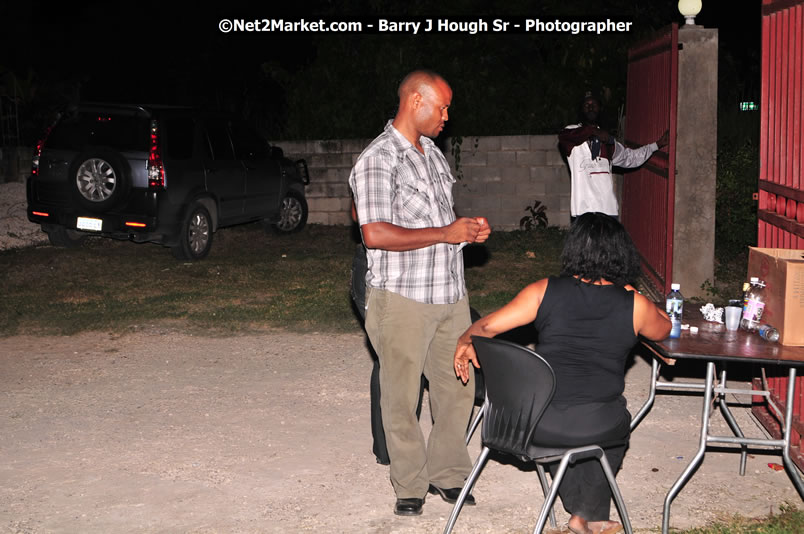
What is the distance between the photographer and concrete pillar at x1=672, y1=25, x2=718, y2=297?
8.38m

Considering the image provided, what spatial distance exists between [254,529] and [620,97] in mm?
11854

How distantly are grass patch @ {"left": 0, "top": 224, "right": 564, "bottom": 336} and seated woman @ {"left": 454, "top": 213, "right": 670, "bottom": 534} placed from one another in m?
4.48

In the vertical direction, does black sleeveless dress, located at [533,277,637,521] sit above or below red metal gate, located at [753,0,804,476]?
below

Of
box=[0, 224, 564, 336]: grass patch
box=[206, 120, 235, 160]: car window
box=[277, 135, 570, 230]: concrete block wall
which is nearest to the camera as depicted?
box=[0, 224, 564, 336]: grass patch

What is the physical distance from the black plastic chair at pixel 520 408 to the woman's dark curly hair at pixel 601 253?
51 cm

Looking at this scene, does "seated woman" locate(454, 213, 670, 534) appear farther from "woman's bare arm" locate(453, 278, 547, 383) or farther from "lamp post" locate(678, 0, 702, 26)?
"lamp post" locate(678, 0, 702, 26)

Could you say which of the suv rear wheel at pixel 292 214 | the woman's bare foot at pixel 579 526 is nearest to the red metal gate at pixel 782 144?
the woman's bare foot at pixel 579 526

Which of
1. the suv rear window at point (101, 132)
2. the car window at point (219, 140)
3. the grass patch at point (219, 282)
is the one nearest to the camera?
the grass patch at point (219, 282)

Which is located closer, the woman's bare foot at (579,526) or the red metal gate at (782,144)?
the woman's bare foot at (579,526)

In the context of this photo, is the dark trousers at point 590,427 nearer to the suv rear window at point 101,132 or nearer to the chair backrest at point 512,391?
the chair backrest at point 512,391

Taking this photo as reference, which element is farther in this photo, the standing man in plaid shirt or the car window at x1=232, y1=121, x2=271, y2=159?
the car window at x1=232, y1=121, x2=271, y2=159

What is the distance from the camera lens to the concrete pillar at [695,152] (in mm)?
8375

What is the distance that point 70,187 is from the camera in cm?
1101

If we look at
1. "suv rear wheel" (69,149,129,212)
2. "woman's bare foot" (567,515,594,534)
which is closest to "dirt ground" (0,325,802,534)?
"woman's bare foot" (567,515,594,534)
